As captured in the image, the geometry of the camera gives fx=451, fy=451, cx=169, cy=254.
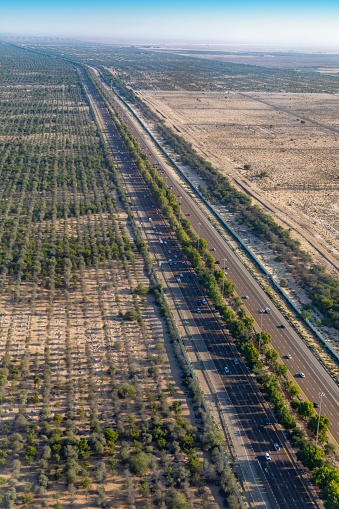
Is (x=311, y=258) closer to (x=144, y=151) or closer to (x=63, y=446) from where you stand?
(x=63, y=446)

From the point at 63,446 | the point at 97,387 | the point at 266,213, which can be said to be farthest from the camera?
the point at 266,213

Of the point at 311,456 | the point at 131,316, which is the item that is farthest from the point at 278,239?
the point at 311,456

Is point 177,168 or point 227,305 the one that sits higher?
point 177,168

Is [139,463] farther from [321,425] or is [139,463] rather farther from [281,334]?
[281,334]

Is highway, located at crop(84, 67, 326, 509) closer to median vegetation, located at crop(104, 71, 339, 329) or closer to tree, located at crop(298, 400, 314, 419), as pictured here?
tree, located at crop(298, 400, 314, 419)

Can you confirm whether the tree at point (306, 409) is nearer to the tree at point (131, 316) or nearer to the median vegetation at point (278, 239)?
the median vegetation at point (278, 239)

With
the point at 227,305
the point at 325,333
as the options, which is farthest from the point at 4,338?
the point at 325,333
